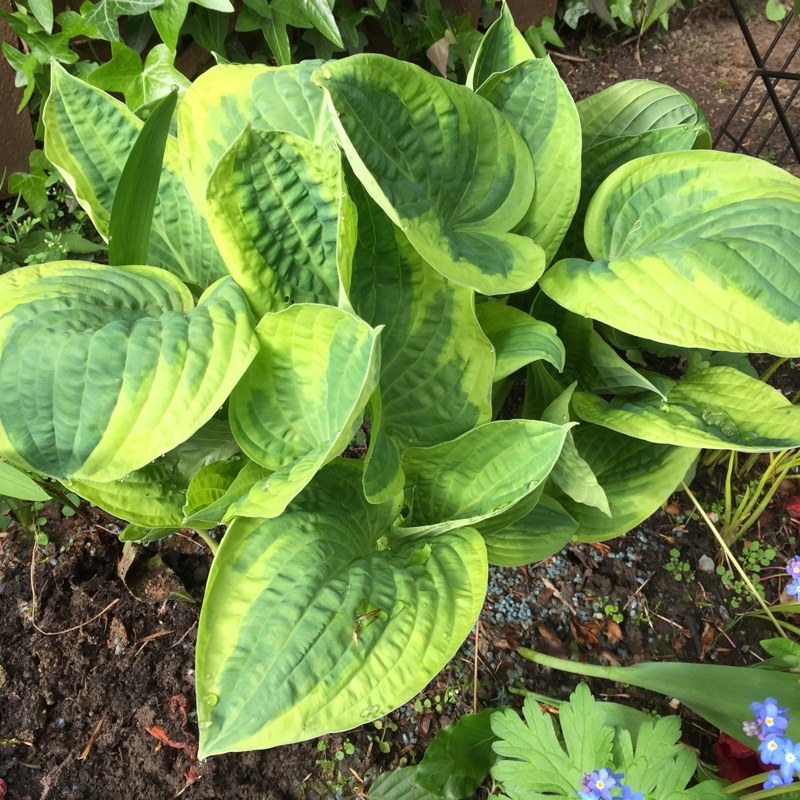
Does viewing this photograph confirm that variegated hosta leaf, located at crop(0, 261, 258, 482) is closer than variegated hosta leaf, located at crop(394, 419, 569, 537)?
Yes

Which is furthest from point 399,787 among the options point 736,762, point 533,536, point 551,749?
point 736,762

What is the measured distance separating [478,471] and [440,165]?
0.38m

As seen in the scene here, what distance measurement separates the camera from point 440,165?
0.82 metres

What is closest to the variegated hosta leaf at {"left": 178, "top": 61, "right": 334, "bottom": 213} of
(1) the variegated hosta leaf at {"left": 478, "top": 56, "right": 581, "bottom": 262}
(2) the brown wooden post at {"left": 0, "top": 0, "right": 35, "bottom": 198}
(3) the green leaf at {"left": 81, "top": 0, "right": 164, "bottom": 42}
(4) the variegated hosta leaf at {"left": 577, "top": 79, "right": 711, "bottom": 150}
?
(1) the variegated hosta leaf at {"left": 478, "top": 56, "right": 581, "bottom": 262}

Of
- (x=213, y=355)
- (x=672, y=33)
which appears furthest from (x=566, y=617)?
(x=672, y=33)

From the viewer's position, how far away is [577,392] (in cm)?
103

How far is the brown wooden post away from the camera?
1517mm

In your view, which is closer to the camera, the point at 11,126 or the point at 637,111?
the point at 637,111

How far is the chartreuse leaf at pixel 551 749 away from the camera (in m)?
0.80

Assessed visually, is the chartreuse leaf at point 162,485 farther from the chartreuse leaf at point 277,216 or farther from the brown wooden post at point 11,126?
the brown wooden post at point 11,126

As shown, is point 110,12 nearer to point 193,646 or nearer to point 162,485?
point 162,485

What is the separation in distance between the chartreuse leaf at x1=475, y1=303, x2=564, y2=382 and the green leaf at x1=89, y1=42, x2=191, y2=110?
34.9 inches

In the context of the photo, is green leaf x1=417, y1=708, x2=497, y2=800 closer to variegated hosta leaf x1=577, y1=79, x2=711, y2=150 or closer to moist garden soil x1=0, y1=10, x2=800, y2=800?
moist garden soil x1=0, y1=10, x2=800, y2=800

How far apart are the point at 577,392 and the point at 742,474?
0.60m
